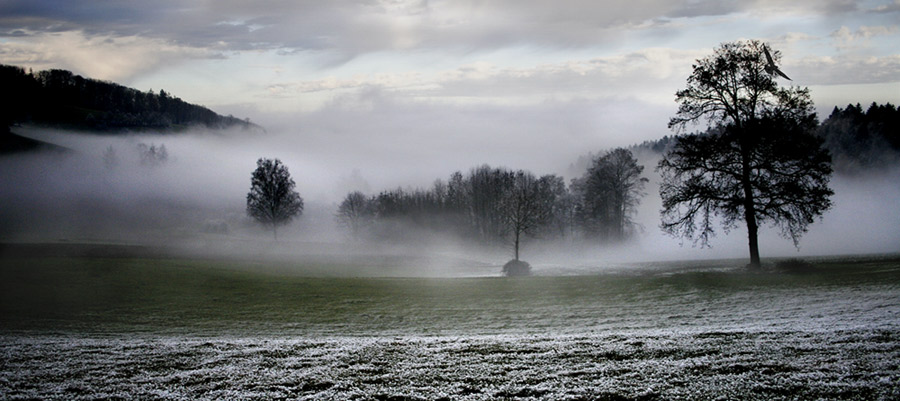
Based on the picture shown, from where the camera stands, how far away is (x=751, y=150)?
32.4 meters

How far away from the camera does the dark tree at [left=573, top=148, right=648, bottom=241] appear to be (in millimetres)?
74250

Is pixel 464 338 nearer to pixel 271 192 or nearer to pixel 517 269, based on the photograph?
pixel 517 269

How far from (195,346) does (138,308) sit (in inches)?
577

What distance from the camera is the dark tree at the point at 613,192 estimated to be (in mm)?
74250

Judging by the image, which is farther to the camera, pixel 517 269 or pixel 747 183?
pixel 517 269

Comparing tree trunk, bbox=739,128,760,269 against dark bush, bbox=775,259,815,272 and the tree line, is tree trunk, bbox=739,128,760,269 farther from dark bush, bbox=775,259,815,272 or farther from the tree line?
the tree line

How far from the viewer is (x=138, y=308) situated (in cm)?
2808

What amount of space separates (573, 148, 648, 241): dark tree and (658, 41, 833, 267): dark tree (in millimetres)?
39712

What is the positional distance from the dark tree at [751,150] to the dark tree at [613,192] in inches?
1563

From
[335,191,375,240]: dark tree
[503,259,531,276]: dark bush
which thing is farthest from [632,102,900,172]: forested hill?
[335,191,375,240]: dark tree

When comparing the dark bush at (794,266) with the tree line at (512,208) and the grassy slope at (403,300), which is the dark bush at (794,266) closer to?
the grassy slope at (403,300)

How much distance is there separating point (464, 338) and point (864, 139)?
106169mm

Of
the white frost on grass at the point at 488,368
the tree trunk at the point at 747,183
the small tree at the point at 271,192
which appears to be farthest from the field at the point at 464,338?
the small tree at the point at 271,192

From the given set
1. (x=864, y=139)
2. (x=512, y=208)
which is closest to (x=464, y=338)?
(x=512, y=208)
